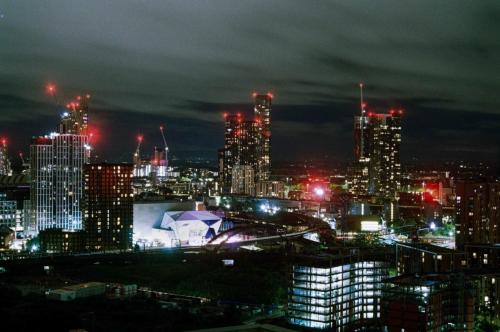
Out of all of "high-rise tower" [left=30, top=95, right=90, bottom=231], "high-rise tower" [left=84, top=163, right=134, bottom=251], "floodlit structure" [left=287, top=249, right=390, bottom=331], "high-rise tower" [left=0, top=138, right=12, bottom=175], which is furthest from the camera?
"high-rise tower" [left=0, top=138, right=12, bottom=175]

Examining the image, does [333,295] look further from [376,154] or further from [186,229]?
[376,154]

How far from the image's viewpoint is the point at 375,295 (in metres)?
17.2

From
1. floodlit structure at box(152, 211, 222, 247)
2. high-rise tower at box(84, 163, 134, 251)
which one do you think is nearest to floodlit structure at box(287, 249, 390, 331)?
high-rise tower at box(84, 163, 134, 251)

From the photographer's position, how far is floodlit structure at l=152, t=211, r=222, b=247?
99.9ft

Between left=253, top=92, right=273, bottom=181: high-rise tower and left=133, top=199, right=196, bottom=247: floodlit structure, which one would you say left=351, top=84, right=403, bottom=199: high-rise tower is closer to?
left=253, top=92, right=273, bottom=181: high-rise tower

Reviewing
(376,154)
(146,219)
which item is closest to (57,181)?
(146,219)

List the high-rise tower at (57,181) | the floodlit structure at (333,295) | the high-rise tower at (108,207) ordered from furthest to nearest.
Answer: the high-rise tower at (57,181), the high-rise tower at (108,207), the floodlit structure at (333,295)

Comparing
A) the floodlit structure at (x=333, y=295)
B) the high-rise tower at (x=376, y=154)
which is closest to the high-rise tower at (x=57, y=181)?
the floodlit structure at (x=333, y=295)

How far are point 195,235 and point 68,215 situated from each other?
5.74m

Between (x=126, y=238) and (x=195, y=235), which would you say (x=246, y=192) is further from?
(x=126, y=238)

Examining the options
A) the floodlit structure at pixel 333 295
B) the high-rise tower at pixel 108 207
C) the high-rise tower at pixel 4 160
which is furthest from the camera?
the high-rise tower at pixel 4 160

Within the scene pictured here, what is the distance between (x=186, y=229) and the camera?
30.7 metres

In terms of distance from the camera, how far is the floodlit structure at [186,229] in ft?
99.9

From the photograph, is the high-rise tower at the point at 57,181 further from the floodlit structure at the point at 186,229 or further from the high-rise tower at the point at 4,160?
the high-rise tower at the point at 4,160
